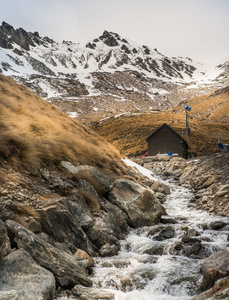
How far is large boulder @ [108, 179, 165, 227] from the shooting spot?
1203 centimetres

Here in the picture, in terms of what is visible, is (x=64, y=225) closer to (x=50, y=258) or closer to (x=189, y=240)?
(x=50, y=258)

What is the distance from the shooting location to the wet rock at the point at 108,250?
8.90 metres

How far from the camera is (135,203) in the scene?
12.5 meters

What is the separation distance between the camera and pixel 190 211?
15883mm

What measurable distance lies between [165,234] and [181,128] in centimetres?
6057

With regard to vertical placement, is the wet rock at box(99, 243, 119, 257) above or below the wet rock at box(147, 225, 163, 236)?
below

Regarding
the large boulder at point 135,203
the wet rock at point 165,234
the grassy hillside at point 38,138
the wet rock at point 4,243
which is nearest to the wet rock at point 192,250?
the wet rock at point 165,234

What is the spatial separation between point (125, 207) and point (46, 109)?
9.28 m

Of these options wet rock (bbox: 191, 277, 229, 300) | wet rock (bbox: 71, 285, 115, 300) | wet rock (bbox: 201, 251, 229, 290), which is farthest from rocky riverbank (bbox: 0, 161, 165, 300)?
wet rock (bbox: 201, 251, 229, 290)

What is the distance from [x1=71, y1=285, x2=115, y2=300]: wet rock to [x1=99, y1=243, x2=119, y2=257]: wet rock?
221cm

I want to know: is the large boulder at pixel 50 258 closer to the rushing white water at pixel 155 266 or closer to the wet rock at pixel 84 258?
the wet rock at pixel 84 258

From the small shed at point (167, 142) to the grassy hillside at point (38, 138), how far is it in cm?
2806

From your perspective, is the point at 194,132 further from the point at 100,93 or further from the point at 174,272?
the point at 100,93

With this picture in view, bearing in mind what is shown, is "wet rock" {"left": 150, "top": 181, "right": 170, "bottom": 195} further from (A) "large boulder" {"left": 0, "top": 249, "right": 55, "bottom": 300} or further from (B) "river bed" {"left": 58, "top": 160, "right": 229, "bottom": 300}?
(A) "large boulder" {"left": 0, "top": 249, "right": 55, "bottom": 300}
